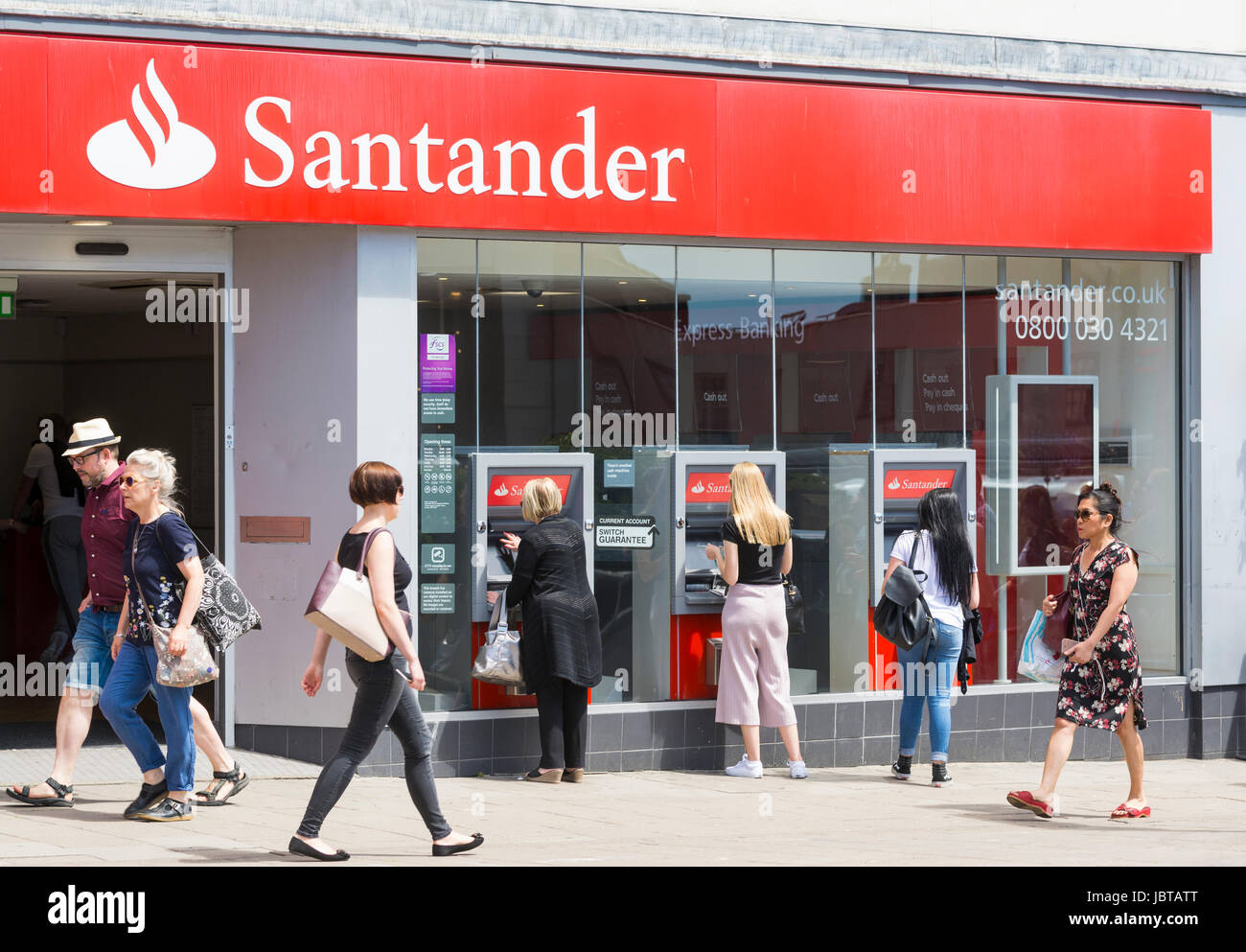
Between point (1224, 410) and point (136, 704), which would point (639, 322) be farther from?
point (1224, 410)

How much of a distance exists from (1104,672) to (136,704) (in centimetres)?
475

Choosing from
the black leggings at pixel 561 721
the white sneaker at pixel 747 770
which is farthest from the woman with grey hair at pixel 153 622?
the white sneaker at pixel 747 770

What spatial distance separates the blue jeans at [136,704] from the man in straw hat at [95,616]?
0.54 ft

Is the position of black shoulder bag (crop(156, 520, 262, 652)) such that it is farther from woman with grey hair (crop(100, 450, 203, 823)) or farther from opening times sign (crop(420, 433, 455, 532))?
opening times sign (crop(420, 433, 455, 532))

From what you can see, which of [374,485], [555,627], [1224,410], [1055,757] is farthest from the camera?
[1224,410]

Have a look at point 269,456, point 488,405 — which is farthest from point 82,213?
point 488,405

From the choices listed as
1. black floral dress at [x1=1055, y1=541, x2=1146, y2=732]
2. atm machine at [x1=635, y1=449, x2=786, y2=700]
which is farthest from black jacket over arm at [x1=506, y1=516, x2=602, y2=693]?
black floral dress at [x1=1055, y1=541, x2=1146, y2=732]

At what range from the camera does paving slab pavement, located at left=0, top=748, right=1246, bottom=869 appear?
21.3 ft

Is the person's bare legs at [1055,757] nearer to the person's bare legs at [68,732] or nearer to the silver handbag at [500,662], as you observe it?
the silver handbag at [500,662]

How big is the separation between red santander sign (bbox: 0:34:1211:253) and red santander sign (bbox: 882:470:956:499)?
1489 mm

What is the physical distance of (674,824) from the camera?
7.46m

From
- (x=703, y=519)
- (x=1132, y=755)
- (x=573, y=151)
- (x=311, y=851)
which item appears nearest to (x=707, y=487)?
(x=703, y=519)
